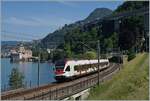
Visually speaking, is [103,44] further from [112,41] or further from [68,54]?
[68,54]

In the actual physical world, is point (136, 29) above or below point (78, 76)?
above

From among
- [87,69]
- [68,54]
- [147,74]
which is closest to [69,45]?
[68,54]

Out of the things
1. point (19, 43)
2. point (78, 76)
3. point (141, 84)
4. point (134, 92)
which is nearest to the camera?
point (134, 92)

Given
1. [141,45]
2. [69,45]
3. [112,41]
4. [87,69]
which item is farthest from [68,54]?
[87,69]

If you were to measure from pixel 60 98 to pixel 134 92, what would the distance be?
753 centimetres

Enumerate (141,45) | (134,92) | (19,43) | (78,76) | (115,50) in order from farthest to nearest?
(115,50) < (141,45) < (19,43) < (78,76) < (134,92)

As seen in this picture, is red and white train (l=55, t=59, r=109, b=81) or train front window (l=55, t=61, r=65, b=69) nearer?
red and white train (l=55, t=59, r=109, b=81)

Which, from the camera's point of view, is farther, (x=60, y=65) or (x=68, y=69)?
(x=68, y=69)

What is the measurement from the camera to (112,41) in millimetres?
189000

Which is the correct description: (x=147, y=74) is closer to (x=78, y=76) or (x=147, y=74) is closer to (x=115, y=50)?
(x=78, y=76)

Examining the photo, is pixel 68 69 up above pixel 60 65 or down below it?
below

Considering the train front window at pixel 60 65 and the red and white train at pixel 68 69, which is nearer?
the red and white train at pixel 68 69

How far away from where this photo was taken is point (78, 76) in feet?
211

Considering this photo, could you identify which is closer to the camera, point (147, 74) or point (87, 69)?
point (147, 74)
